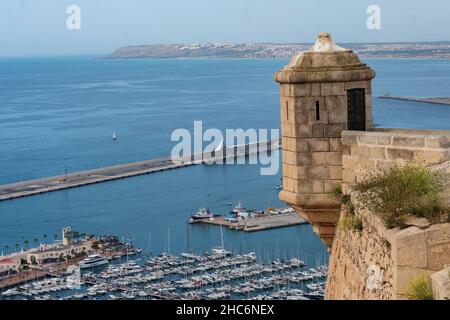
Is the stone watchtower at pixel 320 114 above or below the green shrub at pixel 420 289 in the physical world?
above

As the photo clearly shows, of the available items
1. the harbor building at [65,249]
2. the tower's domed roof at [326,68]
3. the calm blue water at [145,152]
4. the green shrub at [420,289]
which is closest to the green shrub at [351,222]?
the tower's domed roof at [326,68]

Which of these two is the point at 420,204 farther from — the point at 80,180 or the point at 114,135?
the point at 114,135

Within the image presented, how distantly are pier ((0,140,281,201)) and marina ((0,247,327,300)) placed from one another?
16.3m

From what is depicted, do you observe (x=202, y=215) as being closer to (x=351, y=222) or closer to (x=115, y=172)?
(x=115, y=172)

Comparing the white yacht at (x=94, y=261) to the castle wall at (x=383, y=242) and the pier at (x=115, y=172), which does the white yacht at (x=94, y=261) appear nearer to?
the pier at (x=115, y=172)

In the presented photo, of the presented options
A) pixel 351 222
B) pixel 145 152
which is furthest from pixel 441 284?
pixel 145 152

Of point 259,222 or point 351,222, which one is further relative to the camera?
point 259,222

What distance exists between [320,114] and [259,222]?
40857 millimetres

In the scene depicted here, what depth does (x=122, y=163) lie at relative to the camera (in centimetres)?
6669

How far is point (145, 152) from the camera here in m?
70.9

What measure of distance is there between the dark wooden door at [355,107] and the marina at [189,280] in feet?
92.4

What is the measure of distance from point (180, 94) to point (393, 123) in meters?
56.2

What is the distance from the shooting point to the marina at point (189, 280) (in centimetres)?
3609
